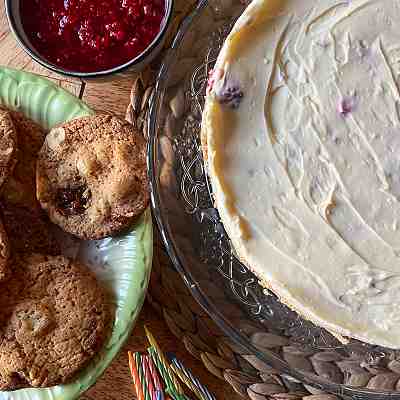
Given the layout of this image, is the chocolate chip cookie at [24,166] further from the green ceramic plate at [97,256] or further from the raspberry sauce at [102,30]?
the raspberry sauce at [102,30]

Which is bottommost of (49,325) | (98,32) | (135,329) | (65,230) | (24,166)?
(135,329)

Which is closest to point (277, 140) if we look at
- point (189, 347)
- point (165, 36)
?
point (165, 36)

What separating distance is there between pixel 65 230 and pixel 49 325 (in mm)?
229

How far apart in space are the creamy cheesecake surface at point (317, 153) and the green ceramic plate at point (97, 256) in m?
0.35

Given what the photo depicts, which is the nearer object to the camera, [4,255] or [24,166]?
[4,255]

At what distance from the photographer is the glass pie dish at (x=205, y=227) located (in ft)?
5.44

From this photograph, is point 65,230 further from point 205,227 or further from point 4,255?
point 205,227

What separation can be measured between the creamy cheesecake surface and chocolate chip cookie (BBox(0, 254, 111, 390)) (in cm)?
46

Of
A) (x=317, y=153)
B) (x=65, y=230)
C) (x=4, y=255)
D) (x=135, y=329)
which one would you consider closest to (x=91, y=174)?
(x=65, y=230)

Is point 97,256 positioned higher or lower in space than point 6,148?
lower

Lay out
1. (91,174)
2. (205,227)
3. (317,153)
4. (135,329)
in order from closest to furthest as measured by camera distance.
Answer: (317,153)
(205,227)
(91,174)
(135,329)

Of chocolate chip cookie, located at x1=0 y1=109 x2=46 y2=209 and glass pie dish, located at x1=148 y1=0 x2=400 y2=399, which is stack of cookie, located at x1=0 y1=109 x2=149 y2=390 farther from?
glass pie dish, located at x1=148 y1=0 x2=400 y2=399

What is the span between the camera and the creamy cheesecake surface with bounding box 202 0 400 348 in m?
1.50

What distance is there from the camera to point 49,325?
1.79 metres
